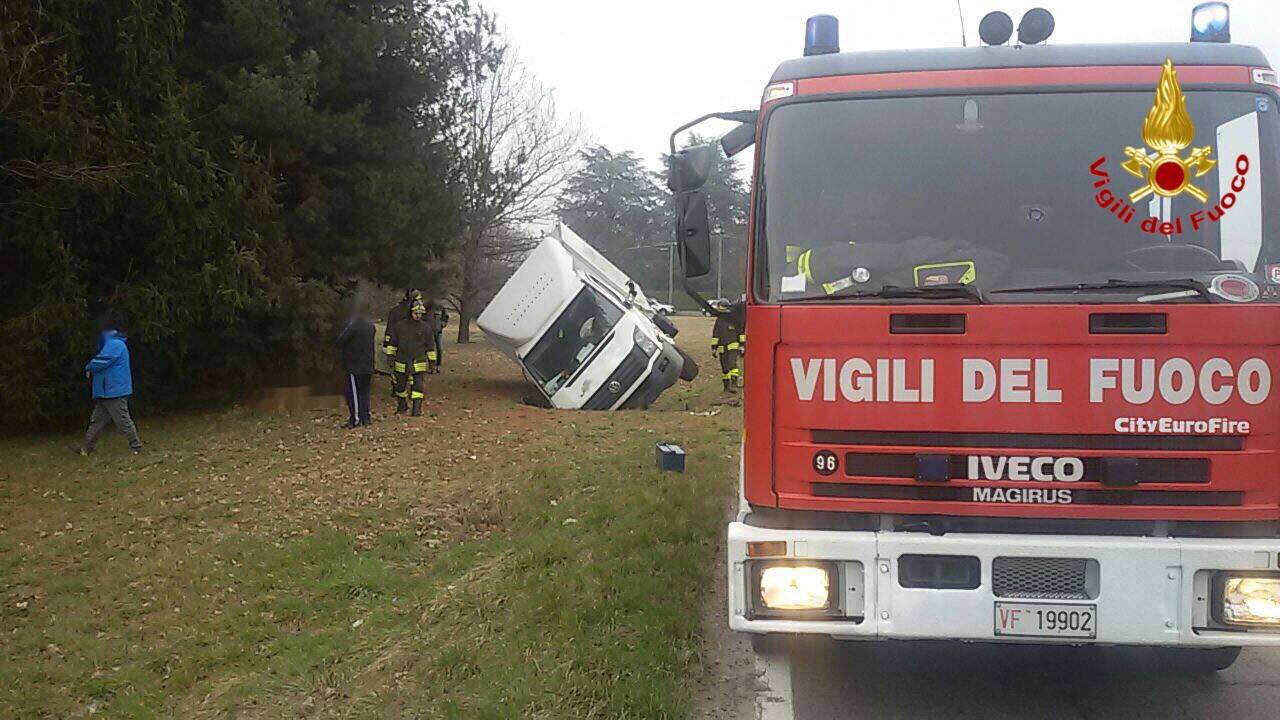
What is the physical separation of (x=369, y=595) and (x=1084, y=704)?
14.3 ft

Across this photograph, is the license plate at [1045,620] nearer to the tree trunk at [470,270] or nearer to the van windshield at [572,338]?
the van windshield at [572,338]

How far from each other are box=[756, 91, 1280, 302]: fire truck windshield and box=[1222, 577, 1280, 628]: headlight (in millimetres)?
1051

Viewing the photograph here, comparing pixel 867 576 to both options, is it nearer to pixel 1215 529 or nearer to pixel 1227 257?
pixel 1215 529

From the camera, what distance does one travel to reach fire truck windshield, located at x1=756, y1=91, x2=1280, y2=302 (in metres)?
3.85

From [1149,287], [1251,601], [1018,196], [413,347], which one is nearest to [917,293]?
[1018,196]

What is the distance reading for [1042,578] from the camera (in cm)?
370

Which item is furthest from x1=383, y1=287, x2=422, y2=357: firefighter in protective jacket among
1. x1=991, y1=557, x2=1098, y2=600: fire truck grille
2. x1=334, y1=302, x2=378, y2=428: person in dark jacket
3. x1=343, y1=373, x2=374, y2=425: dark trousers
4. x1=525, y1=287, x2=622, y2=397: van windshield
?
x1=991, y1=557, x2=1098, y2=600: fire truck grille

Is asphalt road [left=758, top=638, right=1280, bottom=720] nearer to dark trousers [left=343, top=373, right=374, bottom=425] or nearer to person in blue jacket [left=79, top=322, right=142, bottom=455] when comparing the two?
person in blue jacket [left=79, top=322, right=142, bottom=455]

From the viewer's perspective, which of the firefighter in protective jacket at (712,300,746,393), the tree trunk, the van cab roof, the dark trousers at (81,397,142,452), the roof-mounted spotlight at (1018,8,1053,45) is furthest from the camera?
the tree trunk

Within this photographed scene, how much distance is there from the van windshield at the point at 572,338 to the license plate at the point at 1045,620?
38.7 ft

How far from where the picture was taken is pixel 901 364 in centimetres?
383

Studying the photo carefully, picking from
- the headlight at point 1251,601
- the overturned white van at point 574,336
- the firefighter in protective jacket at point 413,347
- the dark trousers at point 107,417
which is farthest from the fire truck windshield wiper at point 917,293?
the overturned white van at point 574,336

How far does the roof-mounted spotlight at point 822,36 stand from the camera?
179 inches

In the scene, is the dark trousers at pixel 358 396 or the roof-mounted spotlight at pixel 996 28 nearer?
the roof-mounted spotlight at pixel 996 28
